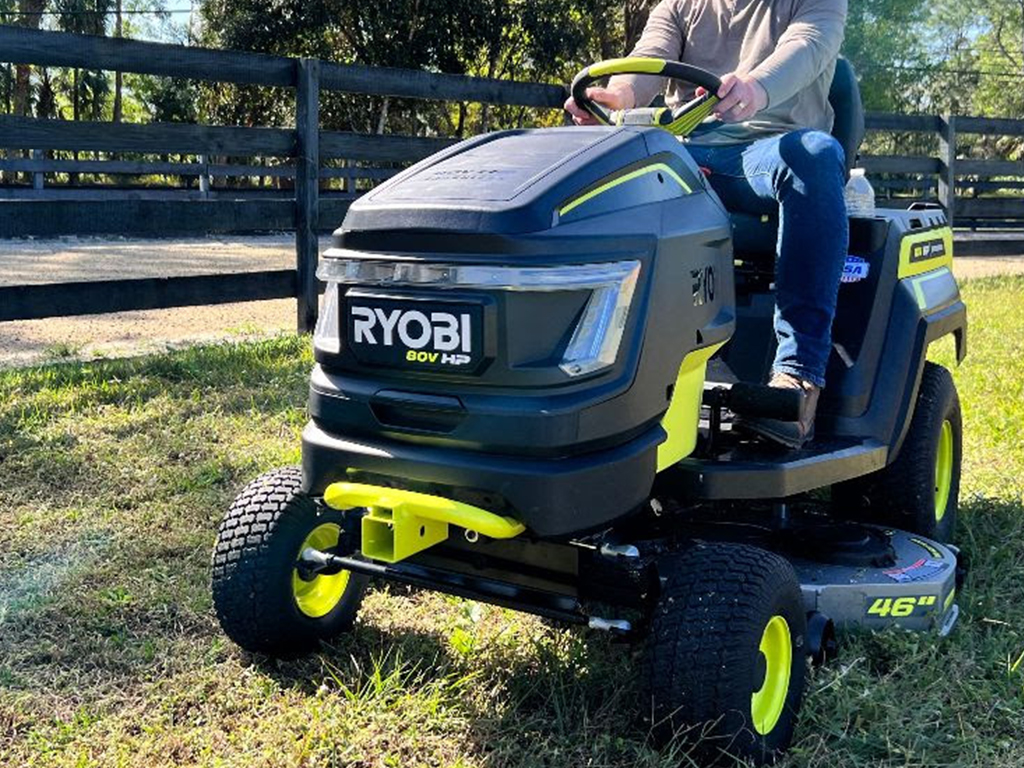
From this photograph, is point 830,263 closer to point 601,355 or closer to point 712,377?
point 712,377

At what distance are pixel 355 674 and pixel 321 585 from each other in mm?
239

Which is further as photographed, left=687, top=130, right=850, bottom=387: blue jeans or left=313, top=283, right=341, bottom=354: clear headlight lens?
left=687, top=130, right=850, bottom=387: blue jeans

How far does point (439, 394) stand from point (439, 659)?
77cm

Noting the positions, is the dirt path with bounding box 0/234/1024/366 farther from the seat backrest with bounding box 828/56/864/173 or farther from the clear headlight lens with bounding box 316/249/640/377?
the clear headlight lens with bounding box 316/249/640/377

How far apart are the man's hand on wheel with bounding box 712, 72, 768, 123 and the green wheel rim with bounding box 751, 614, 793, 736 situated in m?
1.07

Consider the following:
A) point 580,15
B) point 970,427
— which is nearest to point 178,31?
point 580,15

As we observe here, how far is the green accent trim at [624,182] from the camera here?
1.92 meters

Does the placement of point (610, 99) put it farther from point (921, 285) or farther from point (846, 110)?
point (921, 285)

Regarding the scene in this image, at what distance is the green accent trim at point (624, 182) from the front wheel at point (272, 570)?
0.88 metres

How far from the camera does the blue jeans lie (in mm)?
2408

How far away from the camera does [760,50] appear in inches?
113

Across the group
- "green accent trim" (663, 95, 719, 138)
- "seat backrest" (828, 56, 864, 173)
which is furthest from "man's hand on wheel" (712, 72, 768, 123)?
"seat backrest" (828, 56, 864, 173)

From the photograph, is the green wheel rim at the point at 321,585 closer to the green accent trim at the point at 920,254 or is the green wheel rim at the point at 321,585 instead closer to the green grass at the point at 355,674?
the green grass at the point at 355,674

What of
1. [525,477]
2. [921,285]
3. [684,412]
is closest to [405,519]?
[525,477]
